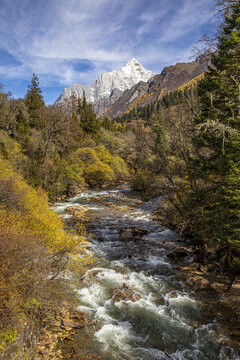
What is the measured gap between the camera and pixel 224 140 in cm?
888

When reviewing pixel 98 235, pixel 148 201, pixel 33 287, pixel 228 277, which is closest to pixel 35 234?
pixel 33 287

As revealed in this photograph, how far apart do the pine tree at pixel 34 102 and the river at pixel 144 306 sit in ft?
93.7

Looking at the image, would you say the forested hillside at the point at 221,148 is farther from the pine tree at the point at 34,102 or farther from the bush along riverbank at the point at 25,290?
the pine tree at the point at 34,102

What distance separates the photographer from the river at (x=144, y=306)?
5.88m

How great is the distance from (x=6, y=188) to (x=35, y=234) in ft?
15.4

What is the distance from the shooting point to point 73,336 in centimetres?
604

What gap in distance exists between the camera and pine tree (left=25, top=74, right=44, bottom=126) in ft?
115

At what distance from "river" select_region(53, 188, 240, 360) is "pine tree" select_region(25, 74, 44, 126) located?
28.6 metres

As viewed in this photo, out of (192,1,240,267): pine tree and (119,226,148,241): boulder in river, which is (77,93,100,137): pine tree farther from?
(192,1,240,267): pine tree

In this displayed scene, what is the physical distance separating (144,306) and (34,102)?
1659 inches

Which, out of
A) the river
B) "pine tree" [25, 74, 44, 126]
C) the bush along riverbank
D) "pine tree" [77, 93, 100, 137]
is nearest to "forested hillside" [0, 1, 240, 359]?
the bush along riverbank

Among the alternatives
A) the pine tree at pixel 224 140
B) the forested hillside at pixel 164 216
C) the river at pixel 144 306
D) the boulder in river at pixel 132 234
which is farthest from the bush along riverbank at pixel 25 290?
the pine tree at pixel 224 140

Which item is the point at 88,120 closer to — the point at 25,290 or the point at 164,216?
the point at 164,216

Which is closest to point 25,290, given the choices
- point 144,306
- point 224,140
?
point 144,306
